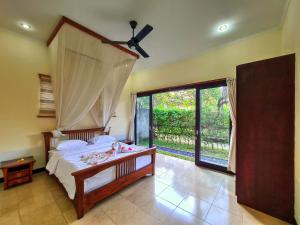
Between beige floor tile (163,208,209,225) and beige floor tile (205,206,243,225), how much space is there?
0.14m

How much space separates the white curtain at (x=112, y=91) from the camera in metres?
3.47

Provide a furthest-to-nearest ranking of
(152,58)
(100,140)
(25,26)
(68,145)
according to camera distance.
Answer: (152,58) → (100,140) → (68,145) → (25,26)

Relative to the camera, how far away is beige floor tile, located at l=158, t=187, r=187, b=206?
91.1 inches

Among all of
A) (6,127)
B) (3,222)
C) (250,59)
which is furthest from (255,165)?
(6,127)

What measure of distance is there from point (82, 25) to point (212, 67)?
10.1 feet

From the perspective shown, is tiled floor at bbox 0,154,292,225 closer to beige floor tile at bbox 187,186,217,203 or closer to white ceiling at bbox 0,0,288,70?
beige floor tile at bbox 187,186,217,203

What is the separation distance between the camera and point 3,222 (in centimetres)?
184

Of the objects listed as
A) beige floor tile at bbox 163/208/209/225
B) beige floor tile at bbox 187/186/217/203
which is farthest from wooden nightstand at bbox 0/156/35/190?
→ beige floor tile at bbox 187/186/217/203

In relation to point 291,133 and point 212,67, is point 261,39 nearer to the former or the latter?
point 212,67

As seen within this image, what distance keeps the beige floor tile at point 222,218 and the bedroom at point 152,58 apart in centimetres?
1

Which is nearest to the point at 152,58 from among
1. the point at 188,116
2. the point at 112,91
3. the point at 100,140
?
the point at 112,91

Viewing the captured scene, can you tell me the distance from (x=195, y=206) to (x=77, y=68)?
332 cm

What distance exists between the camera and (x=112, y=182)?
93.3 inches

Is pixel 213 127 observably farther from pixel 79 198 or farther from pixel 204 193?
pixel 79 198
